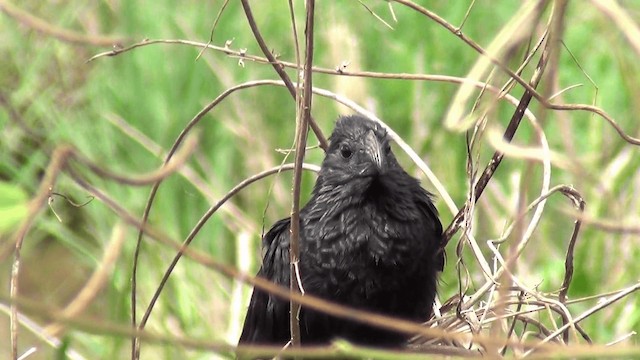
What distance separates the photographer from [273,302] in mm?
2629

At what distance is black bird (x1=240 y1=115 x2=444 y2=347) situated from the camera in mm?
2418

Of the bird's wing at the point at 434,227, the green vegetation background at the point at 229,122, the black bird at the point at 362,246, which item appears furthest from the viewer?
the green vegetation background at the point at 229,122

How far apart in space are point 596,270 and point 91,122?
2.31m

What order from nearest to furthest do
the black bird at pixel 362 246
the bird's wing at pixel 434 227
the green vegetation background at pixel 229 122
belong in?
the black bird at pixel 362 246, the bird's wing at pixel 434 227, the green vegetation background at pixel 229 122

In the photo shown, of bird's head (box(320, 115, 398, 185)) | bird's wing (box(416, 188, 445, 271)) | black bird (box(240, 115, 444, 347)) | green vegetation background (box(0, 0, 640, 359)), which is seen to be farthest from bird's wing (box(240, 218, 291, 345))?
green vegetation background (box(0, 0, 640, 359))

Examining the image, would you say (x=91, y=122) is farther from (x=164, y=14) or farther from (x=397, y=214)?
(x=397, y=214)

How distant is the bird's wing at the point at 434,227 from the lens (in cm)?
252

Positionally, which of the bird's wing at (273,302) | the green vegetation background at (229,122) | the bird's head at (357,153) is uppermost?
the green vegetation background at (229,122)

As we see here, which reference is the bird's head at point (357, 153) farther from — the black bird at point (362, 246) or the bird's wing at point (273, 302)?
the bird's wing at point (273, 302)

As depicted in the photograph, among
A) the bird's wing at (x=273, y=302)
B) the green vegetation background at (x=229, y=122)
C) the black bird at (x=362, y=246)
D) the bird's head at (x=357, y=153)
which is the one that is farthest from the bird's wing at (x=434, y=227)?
the green vegetation background at (x=229, y=122)

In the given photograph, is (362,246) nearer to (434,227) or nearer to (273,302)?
(434,227)

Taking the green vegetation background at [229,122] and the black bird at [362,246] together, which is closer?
the black bird at [362,246]

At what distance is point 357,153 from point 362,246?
26 cm

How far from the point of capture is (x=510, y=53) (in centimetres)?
104
